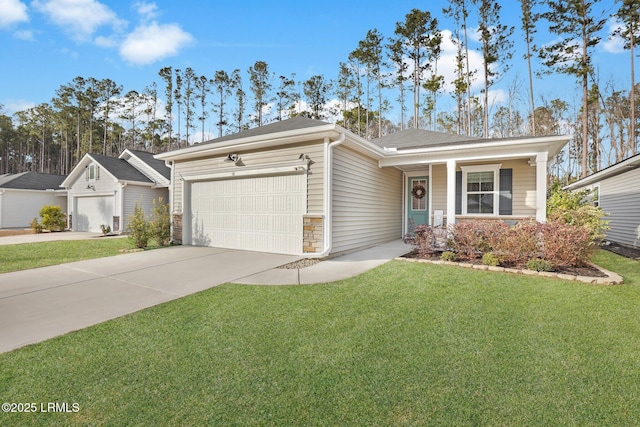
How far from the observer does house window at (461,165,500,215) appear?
8.55 m

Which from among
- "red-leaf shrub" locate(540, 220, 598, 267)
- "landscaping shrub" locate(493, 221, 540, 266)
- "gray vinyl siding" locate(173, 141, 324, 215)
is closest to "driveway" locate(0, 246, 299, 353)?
"gray vinyl siding" locate(173, 141, 324, 215)

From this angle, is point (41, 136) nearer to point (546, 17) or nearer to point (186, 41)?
point (186, 41)

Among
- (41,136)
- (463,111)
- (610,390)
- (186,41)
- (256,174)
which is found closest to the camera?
(610,390)

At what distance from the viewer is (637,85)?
18531mm

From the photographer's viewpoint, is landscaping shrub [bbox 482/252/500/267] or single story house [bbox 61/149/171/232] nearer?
landscaping shrub [bbox 482/252/500/267]

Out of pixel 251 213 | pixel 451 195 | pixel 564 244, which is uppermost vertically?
pixel 451 195

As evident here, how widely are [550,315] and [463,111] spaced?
22850mm

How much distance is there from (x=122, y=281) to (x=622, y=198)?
14.6 m

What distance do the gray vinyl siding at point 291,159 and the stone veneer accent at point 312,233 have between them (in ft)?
0.54

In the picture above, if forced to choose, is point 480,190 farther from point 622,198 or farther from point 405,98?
point 405,98

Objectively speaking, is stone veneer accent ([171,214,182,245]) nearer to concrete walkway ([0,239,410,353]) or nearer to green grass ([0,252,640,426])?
concrete walkway ([0,239,410,353])

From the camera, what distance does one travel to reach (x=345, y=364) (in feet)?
7.97

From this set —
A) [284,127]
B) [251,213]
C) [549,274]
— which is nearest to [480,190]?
[549,274]

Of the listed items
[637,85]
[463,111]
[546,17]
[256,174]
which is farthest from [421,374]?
[637,85]
